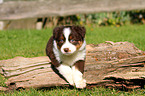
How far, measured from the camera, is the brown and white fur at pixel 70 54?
3.33 metres

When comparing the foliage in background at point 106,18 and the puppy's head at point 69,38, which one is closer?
the puppy's head at point 69,38

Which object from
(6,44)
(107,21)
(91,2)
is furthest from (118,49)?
(107,21)

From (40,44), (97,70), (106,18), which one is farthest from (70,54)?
(106,18)

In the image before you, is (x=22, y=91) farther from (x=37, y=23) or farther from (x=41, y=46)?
(x=37, y=23)

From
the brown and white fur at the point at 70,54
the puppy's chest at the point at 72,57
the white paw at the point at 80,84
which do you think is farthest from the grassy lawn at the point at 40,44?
the puppy's chest at the point at 72,57

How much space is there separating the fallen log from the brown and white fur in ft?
0.59

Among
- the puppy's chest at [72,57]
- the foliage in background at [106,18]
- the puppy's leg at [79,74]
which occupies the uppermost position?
the puppy's chest at [72,57]

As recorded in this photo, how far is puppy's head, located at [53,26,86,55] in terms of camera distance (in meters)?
3.22

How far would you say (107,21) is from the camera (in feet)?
31.5

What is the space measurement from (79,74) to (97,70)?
0.40m

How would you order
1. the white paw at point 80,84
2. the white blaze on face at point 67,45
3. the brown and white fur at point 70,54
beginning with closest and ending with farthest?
1. the white blaze on face at point 67,45
2. the brown and white fur at point 70,54
3. the white paw at point 80,84

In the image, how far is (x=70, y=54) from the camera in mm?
3402

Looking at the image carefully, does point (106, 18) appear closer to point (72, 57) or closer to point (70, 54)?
point (72, 57)

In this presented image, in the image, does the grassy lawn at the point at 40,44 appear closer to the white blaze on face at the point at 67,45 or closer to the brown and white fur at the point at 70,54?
the brown and white fur at the point at 70,54
